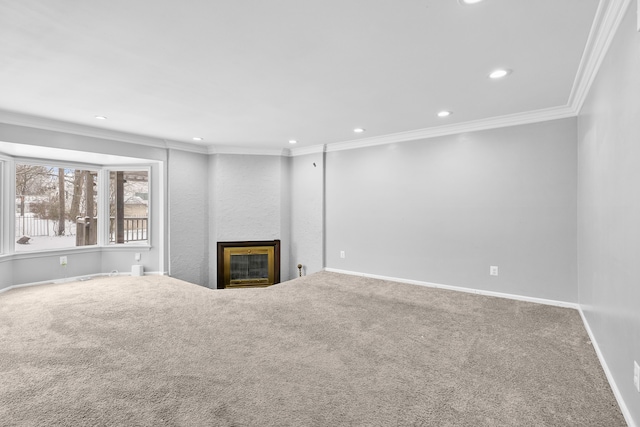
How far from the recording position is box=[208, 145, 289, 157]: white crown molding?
5.57 meters

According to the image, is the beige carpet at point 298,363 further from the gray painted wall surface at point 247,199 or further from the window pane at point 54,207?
the gray painted wall surface at point 247,199

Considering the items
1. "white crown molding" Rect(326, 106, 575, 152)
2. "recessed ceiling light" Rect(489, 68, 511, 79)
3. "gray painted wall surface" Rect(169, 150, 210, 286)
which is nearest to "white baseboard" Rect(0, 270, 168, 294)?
"gray painted wall surface" Rect(169, 150, 210, 286)

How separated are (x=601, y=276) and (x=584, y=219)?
924 mm

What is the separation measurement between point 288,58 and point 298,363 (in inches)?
88.0

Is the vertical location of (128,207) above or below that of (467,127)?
below

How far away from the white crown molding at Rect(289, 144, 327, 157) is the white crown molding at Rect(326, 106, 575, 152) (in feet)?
0.67

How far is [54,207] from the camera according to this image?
497cm

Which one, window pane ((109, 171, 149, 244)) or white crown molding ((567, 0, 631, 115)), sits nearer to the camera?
white crown molding ((567, 0, 631, 115))

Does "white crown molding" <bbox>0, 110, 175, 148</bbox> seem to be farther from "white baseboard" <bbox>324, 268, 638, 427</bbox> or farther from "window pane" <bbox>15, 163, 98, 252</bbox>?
"white baseboard" <bbox>324, 268, 638, 427</bbox>

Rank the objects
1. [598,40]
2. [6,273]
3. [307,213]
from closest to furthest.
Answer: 1. [598,40]
2. [6,273]
3. [307,213]

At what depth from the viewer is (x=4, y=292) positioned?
4.18 m

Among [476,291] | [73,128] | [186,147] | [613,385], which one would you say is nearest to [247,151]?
[186,147]

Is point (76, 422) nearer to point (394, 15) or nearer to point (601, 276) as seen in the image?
point (394, 15)

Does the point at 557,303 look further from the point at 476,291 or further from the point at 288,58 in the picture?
the point at 288,58
